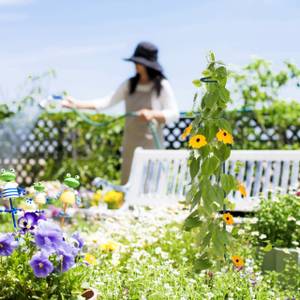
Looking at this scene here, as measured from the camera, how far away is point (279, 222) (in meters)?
3.95

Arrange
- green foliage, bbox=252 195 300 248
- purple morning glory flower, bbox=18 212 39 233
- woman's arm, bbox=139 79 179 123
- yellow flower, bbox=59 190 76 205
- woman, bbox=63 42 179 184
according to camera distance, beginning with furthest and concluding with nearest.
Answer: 1. woman, bbox=63 42 179 184
2. woman's arm, bbox=139 79 179 123
3. green foliage, bbox=252 195 300 248
4. yellow flower, bbox=59 190 76 205
5. purple morning glory flower, bbox=18 212 39 233

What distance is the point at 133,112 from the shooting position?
258 inches

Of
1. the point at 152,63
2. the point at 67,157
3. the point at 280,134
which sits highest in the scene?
the point at 152,63

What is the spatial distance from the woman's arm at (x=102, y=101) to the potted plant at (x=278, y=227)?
2.77 m

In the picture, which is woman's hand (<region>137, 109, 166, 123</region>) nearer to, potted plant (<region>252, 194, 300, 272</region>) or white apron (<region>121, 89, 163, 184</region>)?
white apron (<region>121, 89, 163, 184</region>)

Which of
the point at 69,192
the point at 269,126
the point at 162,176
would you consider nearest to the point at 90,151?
the point at 269,126

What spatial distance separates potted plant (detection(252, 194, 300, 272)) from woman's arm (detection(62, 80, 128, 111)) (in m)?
2.77

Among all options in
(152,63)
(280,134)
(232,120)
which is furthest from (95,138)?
(152,63)

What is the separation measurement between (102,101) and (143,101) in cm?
43

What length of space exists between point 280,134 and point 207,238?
5424 millimetres

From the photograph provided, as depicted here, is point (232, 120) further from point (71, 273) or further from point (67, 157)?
point (71, 273)

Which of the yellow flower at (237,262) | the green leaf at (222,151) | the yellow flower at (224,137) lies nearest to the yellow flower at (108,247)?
the yellow flower at (237,262)

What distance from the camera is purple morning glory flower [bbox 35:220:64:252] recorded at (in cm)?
232

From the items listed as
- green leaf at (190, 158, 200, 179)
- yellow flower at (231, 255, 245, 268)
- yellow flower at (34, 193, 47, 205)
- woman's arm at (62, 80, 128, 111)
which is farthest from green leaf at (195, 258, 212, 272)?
woman's arm at (62, 80, 128, 111)
